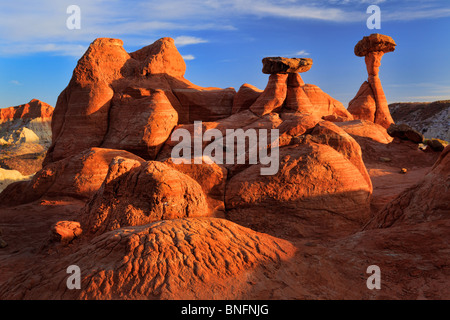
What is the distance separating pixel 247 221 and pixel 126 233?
10.4 feet

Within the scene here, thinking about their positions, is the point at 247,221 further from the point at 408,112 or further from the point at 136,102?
the point at 408,112

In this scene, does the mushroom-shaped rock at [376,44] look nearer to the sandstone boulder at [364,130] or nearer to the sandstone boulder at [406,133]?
the sandstone boulder at [364,130]

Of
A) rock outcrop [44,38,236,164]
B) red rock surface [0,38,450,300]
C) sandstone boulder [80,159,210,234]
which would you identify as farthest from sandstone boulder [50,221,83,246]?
rock outcrop [44,38,236,164]

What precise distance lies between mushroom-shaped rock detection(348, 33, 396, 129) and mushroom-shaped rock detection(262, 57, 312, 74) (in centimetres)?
716

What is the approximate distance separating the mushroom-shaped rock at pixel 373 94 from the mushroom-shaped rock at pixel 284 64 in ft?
23.5

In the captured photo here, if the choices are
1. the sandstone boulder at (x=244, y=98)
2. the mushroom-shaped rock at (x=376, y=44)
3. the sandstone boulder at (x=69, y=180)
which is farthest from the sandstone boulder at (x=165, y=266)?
the mushroom-shaped rock at (x=376, y=44)

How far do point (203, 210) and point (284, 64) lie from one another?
10.7 meters

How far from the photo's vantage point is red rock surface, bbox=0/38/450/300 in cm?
312

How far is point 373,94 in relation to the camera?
68.4 feet

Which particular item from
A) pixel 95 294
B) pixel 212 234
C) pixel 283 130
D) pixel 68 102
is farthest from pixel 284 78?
pixel 95 294

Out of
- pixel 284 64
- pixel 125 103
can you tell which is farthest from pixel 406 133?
pixel 125 103

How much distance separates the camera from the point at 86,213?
591 centimetres

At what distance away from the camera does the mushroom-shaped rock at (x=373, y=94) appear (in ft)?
66.9

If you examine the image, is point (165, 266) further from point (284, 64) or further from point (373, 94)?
point (373, 94)
